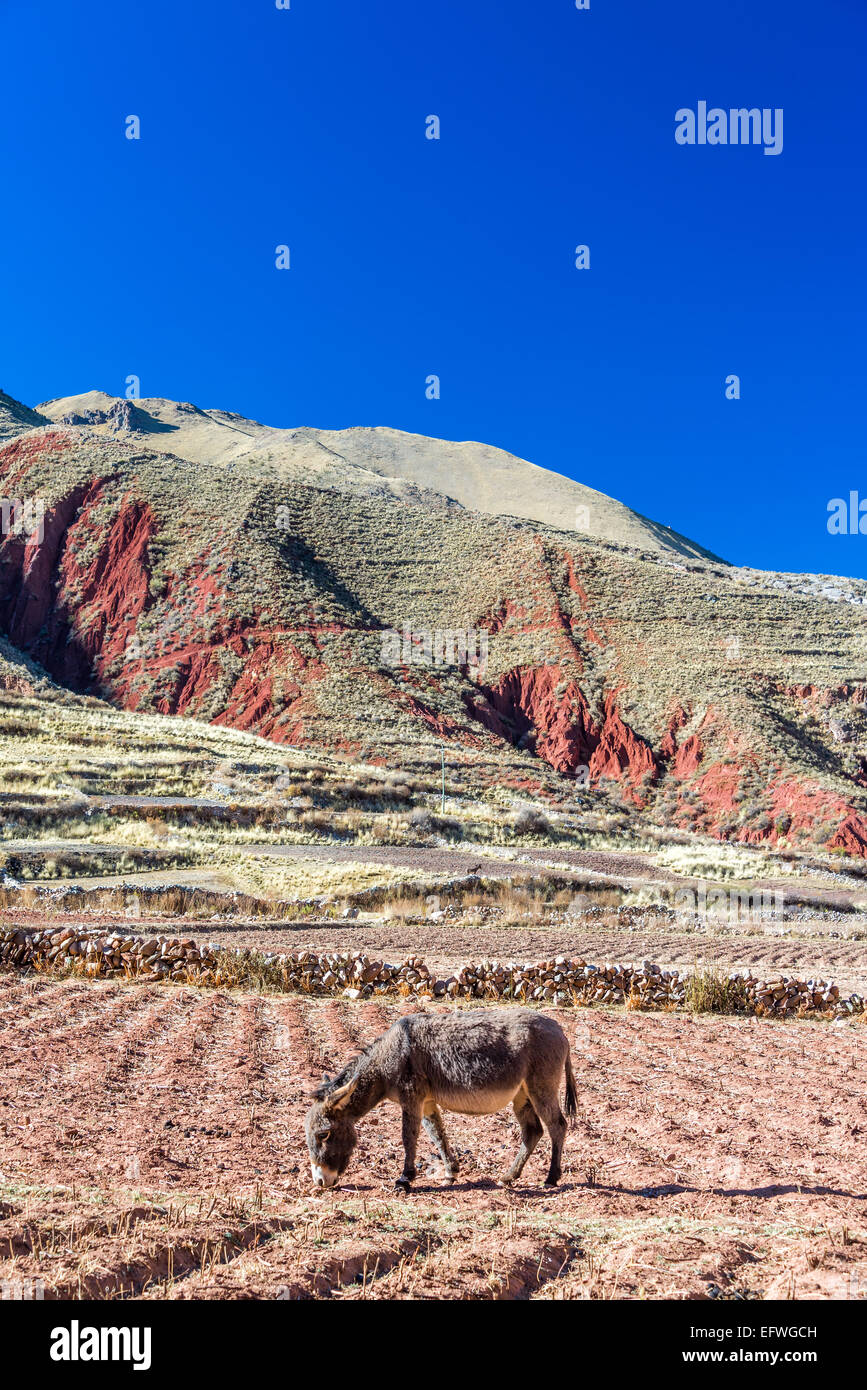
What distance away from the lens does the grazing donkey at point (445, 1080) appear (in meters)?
5.91

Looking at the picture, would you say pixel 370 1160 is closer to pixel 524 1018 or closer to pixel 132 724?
pixel 524 1018

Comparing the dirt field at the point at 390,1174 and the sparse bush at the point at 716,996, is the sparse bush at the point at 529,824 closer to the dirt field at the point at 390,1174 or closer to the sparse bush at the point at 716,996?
the sparse bush at the point at 716,996

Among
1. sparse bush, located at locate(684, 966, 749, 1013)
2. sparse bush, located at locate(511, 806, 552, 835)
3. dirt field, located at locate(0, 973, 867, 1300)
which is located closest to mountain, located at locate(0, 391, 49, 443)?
sparse bush, located at locate(511, 806, 552, 835)

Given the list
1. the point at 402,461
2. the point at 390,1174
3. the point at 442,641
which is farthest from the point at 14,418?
the point at 390,1174

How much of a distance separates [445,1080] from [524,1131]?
0.82 metres

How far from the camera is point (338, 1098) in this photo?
5895 mm

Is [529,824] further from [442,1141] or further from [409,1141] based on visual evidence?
[409,1141]

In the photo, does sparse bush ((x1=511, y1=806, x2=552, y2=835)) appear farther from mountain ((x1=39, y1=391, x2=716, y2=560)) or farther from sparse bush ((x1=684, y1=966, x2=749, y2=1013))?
mountain ((x1=39, y1=391, x2=716, y2=560))

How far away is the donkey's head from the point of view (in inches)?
232

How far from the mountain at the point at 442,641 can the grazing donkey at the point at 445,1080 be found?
46.2m

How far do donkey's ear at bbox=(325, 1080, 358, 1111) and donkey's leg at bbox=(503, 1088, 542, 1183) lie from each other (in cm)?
112

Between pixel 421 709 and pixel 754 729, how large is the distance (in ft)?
69.2

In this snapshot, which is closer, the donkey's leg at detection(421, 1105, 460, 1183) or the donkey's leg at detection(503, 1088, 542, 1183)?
the donkey's leg at detection(503, 1088, 542, 1183)
